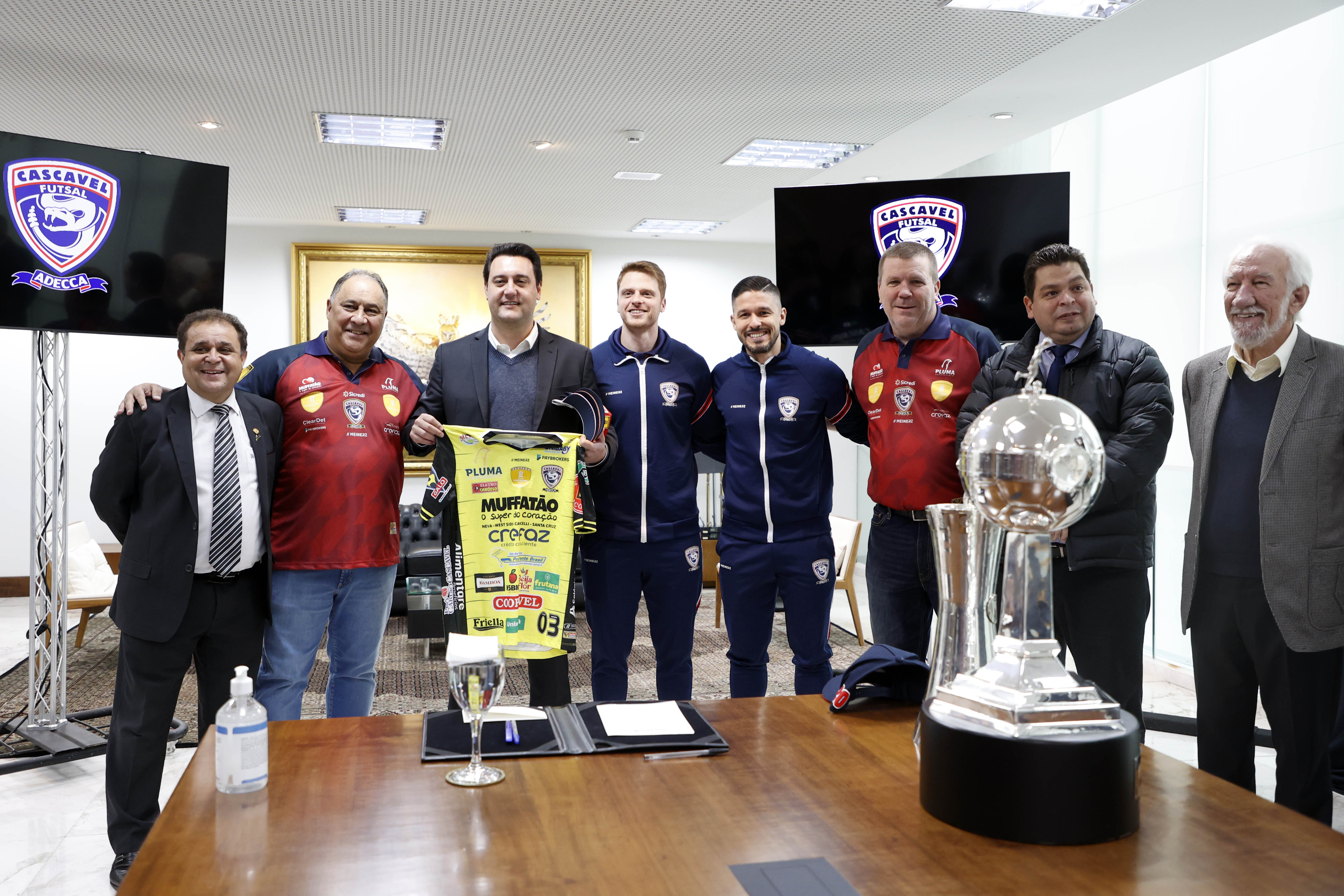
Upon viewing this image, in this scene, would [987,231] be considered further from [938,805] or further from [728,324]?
[728,324]

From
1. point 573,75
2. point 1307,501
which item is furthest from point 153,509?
point 1307,501

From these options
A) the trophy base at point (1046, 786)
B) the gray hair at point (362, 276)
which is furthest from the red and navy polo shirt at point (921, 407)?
the trophy base at point (1046, 786)

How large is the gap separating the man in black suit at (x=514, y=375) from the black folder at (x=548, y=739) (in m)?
1.20

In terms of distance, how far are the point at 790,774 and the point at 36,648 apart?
3.71m

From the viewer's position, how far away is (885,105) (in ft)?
17.1

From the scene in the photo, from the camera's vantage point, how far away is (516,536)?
8.59 feet

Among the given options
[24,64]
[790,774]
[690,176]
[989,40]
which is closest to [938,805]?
[790,774]

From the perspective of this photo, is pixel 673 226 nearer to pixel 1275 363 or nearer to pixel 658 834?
pixel 1275 363

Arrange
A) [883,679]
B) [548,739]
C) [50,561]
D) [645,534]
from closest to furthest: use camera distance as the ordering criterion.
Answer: [548,739] < [883,679] < [645,534] < [50,561]

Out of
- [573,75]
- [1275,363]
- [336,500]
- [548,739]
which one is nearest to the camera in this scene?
[548,739]

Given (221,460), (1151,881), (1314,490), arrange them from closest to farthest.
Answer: (1151,881), (1314,490), (221,460)

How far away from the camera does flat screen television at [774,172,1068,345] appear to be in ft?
12.0

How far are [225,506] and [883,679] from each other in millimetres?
1915

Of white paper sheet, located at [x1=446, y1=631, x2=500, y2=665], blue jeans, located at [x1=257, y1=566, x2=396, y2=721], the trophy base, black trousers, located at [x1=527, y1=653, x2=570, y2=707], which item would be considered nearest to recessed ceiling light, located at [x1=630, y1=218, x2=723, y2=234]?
blue jeans, located at [x1=257, y1=566, x2=396, y2=721]
